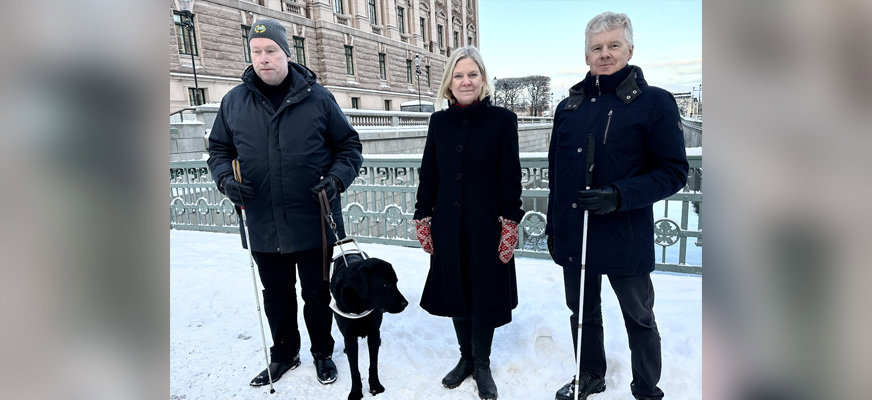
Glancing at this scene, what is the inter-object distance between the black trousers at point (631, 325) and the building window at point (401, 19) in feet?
129

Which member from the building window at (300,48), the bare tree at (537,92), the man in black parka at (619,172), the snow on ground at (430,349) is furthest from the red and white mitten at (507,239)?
the bare tree at (537,92)

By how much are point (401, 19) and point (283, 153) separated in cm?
3961

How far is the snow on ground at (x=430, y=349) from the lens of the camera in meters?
2.83

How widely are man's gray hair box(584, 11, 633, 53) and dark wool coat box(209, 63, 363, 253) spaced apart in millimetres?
1633

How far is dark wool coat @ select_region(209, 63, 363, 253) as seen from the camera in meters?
2.62

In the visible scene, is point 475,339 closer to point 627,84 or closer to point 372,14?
point 627,84

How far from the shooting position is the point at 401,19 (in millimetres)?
38688
